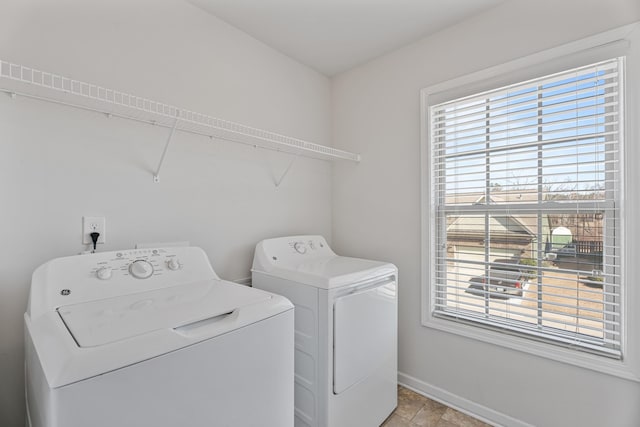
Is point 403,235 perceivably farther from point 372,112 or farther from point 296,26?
point 296,26

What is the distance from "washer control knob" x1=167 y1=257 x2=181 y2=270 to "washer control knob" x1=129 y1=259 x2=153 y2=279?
79 mm

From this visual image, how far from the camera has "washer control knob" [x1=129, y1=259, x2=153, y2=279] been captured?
4.04 feet

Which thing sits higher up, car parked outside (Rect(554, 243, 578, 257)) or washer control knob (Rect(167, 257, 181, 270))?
car parked outside (Rect(554, 243, 578, 257))

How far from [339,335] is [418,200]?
109cm

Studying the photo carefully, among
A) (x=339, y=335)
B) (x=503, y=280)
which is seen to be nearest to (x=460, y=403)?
(x=503, y=280)

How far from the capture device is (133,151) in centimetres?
146

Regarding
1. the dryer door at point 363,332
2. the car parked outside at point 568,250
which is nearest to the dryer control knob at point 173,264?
the dryer door at point 363,332

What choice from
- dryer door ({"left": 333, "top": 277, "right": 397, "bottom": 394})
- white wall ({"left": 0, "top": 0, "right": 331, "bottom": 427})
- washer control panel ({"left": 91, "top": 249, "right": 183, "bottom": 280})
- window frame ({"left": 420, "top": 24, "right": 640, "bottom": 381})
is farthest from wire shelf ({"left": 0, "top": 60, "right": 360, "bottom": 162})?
dryer door ({"left": 333, "top": 277, "right": 397, "bottom": 394})

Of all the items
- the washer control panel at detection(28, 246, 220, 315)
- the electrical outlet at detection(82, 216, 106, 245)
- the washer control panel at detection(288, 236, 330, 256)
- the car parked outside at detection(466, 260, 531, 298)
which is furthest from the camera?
the washer control panel at detection(288, 236, 330, 256)

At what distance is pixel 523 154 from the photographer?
1.65 meters

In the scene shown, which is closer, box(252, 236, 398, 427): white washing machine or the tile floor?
box(252, 236, 398, 427): white washing machine

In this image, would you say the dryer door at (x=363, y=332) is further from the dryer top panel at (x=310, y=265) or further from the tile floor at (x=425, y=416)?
the tile floor at (x=425, y=416)

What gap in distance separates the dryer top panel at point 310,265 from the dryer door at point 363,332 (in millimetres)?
83

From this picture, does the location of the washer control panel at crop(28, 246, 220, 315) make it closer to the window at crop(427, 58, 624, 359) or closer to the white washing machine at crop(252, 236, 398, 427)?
the white washing machine at crop(252, 236, 398, 427)
